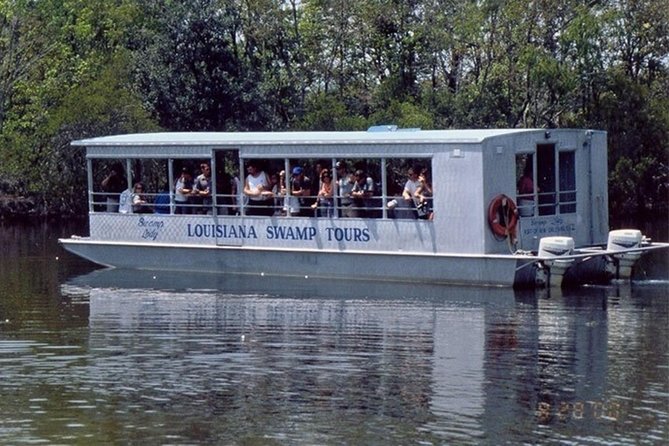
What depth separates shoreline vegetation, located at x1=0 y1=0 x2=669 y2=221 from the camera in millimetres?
46531

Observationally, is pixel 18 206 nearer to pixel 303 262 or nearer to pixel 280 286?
pixel 303 262

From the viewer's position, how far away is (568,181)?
2683cm

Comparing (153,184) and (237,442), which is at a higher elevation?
(153,184)

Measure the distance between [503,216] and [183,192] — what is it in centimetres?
687

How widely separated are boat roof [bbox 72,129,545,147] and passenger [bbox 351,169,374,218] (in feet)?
2.53

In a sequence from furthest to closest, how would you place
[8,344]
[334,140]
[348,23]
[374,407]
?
1. [348,23]
2. [334,140]
3. [8,344]
4. [374,407]

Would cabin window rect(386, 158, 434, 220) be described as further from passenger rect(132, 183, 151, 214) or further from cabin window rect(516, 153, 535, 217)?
passenger rect(132, 183, 151, 214)

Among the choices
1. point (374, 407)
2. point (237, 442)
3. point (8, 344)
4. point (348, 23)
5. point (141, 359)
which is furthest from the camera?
point (348, 23)

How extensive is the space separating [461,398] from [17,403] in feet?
15.5

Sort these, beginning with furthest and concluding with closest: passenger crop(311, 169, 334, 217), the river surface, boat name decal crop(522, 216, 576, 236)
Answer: passenger crop(311, 169, 334, 217) → boat name decal crop(522, 216, 576, 236) → the river surface

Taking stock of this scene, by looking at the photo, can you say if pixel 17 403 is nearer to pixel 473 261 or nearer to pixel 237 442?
pixel 237 442

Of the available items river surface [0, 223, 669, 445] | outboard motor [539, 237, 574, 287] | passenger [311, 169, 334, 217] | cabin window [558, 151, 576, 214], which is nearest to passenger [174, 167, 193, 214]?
river surface [0, 223, 669, 445]

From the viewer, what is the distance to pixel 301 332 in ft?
68.9

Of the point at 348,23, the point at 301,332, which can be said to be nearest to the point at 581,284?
the point at 301,332
